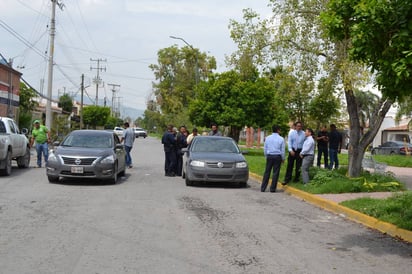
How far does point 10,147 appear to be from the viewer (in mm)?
16031

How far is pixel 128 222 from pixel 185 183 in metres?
6.54

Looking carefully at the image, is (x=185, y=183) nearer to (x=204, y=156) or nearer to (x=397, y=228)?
(x=204, y=156)

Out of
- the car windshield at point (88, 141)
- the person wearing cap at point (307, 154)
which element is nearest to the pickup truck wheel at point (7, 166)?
the car windshield at point (88, 141)

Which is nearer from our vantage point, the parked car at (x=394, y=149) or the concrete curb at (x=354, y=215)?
the concrete curb at (x=354, y=215)

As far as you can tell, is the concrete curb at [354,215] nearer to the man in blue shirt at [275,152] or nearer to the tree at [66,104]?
the man in blue shirt at [275,152]

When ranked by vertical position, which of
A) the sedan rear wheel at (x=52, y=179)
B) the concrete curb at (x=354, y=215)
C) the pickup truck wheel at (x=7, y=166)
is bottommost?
the concrete curb at (x=354, y=215)

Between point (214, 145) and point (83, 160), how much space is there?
4056 mm

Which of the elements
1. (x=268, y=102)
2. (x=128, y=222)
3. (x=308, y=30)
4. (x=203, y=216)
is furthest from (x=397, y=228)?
(x=268, y=102)

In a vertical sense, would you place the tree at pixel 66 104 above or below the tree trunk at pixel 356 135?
above

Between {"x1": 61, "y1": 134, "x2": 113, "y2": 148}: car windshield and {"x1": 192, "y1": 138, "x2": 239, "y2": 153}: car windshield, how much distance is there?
2626 millimetres

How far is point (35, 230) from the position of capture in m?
7.85

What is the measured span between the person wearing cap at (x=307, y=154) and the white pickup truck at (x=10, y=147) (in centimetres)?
872

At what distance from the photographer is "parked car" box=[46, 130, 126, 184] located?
13.7 metres

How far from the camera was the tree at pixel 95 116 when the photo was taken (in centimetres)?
9038
